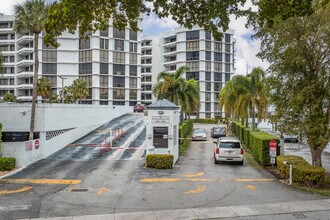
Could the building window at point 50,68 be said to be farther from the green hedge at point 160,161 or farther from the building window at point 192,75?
the green hedge at point 160,161

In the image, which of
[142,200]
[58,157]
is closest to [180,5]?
[142,200]

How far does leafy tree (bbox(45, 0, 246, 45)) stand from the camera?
8469 millimetres

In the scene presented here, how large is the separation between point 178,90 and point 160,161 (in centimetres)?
1859

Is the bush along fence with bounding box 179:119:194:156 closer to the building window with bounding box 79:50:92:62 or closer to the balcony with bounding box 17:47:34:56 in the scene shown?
the building window with bounding box 79:50:92:62

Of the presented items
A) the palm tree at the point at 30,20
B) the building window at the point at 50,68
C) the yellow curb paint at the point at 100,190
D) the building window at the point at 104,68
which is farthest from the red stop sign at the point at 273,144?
the building window at the point at 50,68

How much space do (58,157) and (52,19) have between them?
17042 millimetres

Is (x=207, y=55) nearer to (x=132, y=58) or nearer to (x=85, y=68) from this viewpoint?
(x=132, y=58)

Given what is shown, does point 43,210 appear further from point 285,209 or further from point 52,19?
point 285,209

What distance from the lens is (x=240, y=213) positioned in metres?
11.2

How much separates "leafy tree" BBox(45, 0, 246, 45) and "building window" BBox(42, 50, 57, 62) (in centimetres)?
6799

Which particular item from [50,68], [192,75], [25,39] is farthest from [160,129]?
[192,75]

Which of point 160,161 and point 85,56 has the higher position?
point 85,56

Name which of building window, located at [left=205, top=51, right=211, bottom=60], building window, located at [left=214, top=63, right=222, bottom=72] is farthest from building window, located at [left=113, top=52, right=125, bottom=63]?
building window, located at [left=214, top=63, right=222, bottom=72]

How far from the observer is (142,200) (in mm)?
13000
